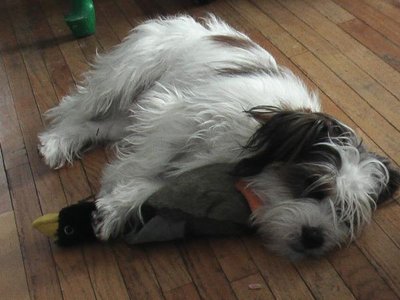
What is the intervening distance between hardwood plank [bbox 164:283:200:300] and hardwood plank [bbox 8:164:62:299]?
1.31ft

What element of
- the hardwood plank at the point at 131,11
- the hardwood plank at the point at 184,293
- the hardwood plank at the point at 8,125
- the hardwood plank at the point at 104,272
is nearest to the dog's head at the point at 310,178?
the hardwood plank at the point at 184,293

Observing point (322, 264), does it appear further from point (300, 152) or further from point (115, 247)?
point (115, 247)

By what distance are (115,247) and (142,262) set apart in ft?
0.45

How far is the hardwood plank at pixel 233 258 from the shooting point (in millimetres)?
1925

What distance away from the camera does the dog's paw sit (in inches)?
97.7

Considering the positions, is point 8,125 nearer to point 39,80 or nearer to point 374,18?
point 39,80

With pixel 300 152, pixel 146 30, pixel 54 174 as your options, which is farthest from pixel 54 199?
pixel 300 152

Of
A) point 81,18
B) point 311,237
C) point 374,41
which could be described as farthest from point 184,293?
point 81,18

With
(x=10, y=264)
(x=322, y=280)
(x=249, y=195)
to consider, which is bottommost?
(x=10, y=264)

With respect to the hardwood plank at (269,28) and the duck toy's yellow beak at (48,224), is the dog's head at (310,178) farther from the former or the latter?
the hardwood plank at (269,28)

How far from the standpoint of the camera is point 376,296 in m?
1.81

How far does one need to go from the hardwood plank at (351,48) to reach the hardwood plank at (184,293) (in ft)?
4.64

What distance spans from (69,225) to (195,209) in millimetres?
484

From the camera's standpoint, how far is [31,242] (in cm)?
212
